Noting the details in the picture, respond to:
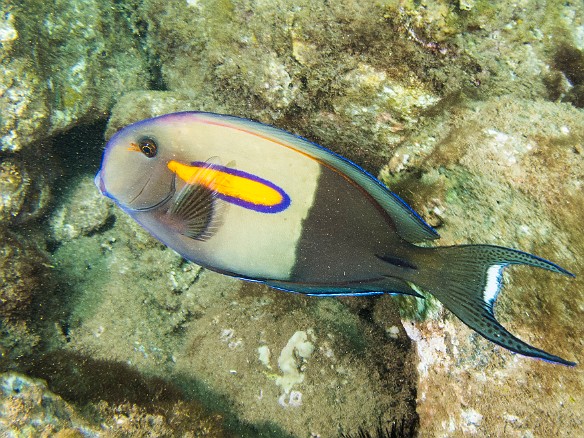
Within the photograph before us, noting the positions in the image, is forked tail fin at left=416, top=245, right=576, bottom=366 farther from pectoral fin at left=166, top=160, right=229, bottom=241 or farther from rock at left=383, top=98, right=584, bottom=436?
pectoral fin at left=166, top=160, right=229, bottom=241

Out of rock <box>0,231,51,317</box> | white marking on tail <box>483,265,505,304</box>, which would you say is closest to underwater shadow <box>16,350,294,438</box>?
rock <box>0,231,51,317</box>

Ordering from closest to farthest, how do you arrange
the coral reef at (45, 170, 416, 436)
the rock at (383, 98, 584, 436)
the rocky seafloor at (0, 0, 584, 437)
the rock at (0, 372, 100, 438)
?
the rock at (383, 98, 584, 436), the rocky seafloor at (0, 0, 584, 437), the rock at (0, 372, 100, 438), the coral reef at (45, 170, 416, 436)

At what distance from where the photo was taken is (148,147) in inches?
66.8

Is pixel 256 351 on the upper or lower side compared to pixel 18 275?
upper

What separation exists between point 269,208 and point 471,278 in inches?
39.4

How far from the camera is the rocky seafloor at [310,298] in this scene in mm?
2291

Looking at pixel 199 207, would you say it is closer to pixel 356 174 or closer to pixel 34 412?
pixel 356 174

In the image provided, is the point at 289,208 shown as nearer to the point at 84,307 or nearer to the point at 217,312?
the point at 217,312

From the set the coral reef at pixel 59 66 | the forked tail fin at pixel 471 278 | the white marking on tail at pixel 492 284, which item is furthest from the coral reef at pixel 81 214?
the white marking on tail at pixel 492 284

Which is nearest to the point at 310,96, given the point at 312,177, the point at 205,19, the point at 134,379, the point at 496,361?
the point at 205,19

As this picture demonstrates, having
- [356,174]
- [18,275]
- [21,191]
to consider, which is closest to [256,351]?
[356,174]

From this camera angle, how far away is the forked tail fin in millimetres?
1562

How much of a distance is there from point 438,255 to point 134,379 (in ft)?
9.97

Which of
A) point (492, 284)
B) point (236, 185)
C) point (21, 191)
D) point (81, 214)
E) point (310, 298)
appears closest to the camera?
point (492, 284)
